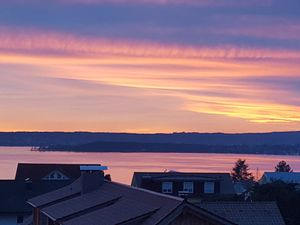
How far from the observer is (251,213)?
33.0m

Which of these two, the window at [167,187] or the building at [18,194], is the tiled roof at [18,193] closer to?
the building at [18,194]

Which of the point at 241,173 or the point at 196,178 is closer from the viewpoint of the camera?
the point at 196,178

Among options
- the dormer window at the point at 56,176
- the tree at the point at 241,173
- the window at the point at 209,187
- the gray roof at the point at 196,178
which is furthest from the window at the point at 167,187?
the tree at the point at 241,173

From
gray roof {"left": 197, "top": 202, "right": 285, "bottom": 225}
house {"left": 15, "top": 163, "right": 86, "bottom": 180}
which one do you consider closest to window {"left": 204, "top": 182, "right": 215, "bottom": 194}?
house {"left": 15, "top": 163, "right": 86, "bottom": 180}

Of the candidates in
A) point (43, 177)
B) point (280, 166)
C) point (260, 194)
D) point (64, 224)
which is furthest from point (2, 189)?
point (280, 166)

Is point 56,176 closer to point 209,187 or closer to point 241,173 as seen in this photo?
point 209,187

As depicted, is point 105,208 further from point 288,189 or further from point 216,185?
point 216,185

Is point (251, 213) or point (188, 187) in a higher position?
point (188, 187)

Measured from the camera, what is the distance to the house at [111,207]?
25703mm

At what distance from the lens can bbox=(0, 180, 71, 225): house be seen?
53281 mm

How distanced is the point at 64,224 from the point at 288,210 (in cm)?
1874

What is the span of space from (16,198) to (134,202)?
87.6 ft

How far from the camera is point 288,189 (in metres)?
51.1

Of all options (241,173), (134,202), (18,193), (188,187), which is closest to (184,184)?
(188,187)
